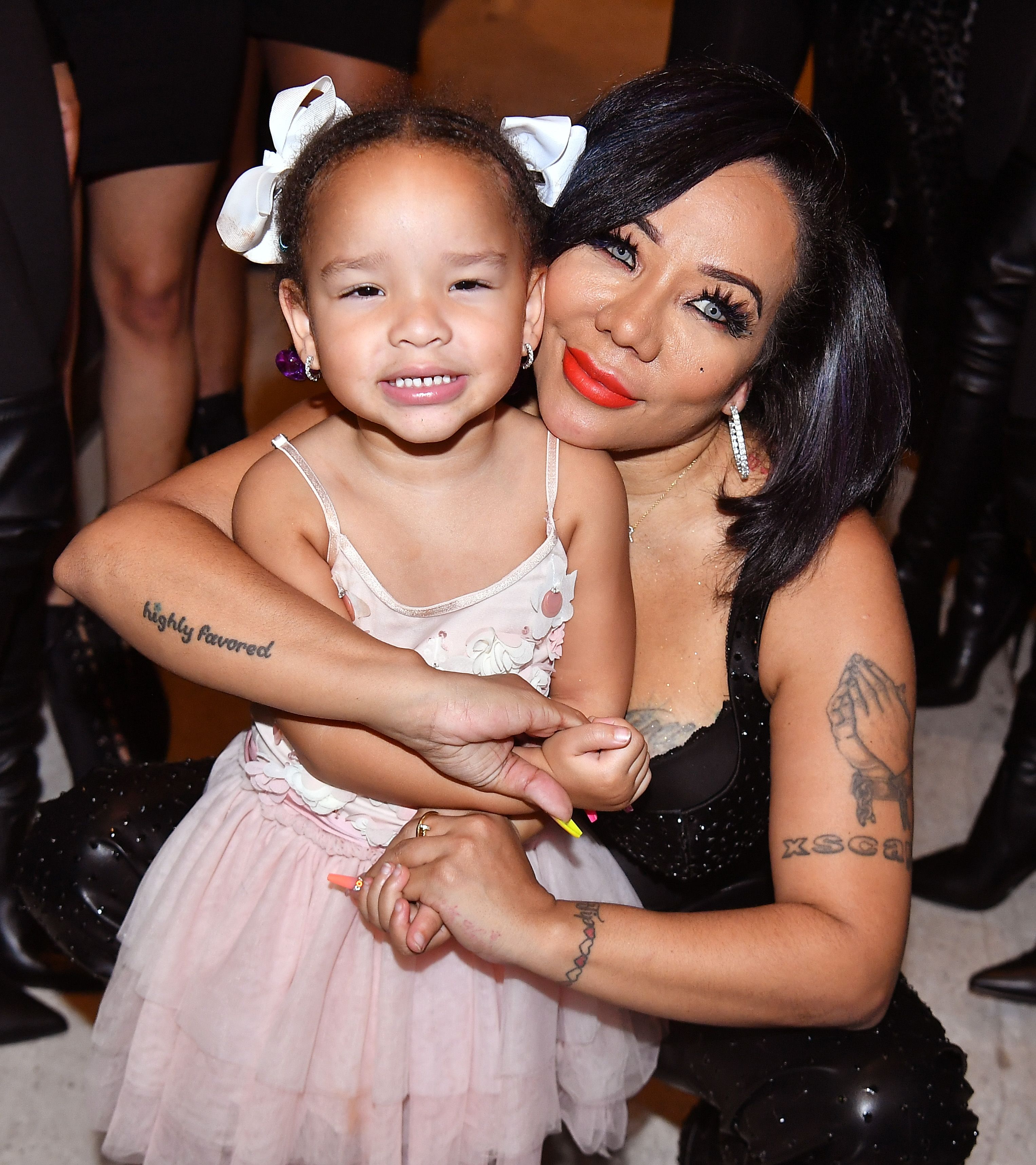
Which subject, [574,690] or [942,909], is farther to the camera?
[942,909]

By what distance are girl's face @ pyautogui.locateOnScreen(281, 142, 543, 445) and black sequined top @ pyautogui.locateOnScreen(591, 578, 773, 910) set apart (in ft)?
1.57

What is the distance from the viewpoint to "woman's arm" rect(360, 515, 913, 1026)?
131cm

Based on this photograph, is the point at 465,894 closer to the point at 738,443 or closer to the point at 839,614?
the point at 839,614

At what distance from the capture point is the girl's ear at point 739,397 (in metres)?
1.54

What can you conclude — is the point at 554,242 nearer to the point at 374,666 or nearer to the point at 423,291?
the point at 423,291

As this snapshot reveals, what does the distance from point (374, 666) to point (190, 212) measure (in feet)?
4.53

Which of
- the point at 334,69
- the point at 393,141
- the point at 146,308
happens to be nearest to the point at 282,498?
the point at 393,141

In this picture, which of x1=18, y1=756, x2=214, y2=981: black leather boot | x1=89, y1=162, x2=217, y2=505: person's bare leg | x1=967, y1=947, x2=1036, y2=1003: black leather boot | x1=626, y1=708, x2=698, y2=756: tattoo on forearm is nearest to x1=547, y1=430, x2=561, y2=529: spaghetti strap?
x1=626, y1=708, x2=698, y2=756: tattoo on forearm

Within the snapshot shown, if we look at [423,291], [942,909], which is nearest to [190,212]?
[423,291]

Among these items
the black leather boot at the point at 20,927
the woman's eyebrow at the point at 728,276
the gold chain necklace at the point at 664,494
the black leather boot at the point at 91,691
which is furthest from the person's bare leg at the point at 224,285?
the woman's eyebrow at the point at 728,276

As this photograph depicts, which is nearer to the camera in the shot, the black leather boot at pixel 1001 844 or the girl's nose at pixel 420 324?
the girl's nose at pixel 420 324

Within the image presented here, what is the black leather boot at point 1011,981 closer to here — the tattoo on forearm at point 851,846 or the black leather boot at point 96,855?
the tattoo on forearm at point 851,846

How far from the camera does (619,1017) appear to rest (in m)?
1.54

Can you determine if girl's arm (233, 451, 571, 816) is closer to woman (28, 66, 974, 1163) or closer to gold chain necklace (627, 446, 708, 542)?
woman (28, 66, 974, 1163)
